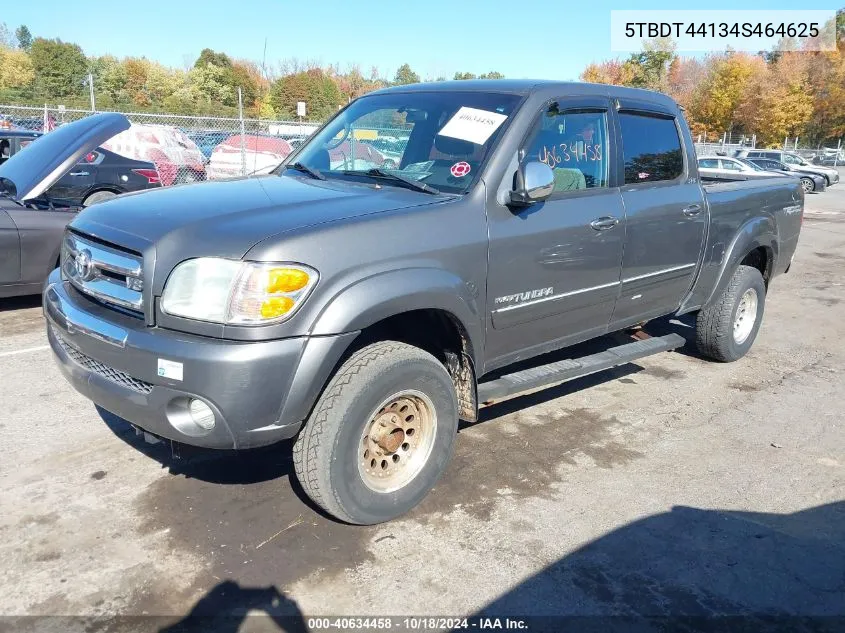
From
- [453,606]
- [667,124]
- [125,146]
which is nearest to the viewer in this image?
[453,606]

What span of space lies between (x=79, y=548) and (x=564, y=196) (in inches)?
115

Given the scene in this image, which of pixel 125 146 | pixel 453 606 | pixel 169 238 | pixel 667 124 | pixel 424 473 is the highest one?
pixel 125 146

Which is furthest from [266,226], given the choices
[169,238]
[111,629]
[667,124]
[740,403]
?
[740,403]

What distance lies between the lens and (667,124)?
4918 mm

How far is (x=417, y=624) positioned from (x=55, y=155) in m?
3.98

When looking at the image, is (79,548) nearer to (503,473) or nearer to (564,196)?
(503,473)

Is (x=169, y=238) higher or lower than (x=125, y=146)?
lower

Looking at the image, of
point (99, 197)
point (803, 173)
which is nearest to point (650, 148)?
point (99, 197)

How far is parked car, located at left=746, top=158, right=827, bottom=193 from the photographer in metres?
30.2

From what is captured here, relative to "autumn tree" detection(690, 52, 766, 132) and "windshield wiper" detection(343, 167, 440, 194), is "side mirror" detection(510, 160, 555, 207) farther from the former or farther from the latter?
"autumn tree" detection(690, 52, 766, 132)

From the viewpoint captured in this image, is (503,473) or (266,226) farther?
(503,473)

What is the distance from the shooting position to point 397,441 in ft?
10.9

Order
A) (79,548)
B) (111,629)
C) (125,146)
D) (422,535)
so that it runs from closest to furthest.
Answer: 1. (111,629)
2. (79,548)
3. (422,535)
4. (125,146)

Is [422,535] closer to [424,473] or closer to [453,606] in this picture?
[424,473]
